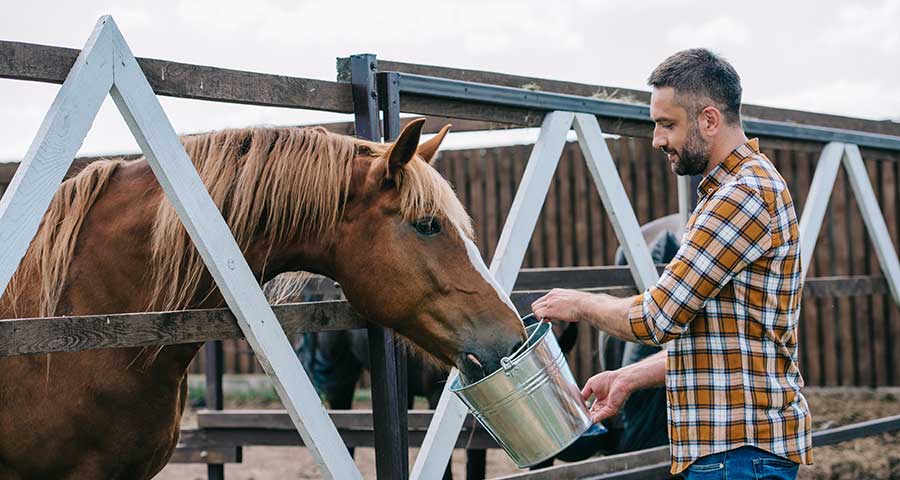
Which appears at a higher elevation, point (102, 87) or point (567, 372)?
point (102, 87)

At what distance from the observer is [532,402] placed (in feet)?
8.71

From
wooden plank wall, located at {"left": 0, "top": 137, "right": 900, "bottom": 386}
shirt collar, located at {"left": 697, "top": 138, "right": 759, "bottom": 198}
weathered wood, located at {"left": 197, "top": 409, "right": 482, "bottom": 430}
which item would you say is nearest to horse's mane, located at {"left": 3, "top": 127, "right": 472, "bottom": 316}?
shirt collar, located at {"left": 697, "top": 138, "right": 759, "bottom": 198}

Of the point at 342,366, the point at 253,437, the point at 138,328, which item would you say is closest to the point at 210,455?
the point at 253,437

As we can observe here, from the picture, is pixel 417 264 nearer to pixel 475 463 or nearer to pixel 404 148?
pixel 404 148

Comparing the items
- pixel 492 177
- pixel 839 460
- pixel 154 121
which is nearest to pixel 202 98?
pixel 154 121

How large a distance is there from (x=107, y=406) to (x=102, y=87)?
3.16ft

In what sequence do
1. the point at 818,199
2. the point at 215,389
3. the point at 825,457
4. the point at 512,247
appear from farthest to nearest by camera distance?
the point at 825,457 < the point at 215,389 < the point at 818,199 < the point at 512,247

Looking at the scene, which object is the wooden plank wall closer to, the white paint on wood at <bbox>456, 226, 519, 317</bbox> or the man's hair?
the white paint on wood at <bbox>456, 226, 519, 317</bbox>

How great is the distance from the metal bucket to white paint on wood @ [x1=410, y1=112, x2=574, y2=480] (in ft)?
1.71

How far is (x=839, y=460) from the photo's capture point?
6.82 metres

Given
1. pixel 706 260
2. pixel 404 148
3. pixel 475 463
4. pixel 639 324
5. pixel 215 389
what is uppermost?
pixel 404 148

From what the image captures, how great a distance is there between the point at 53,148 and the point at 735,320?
1.68 m

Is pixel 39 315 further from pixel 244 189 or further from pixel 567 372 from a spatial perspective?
pixel 567 372

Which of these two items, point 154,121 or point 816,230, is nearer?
point 154,121
